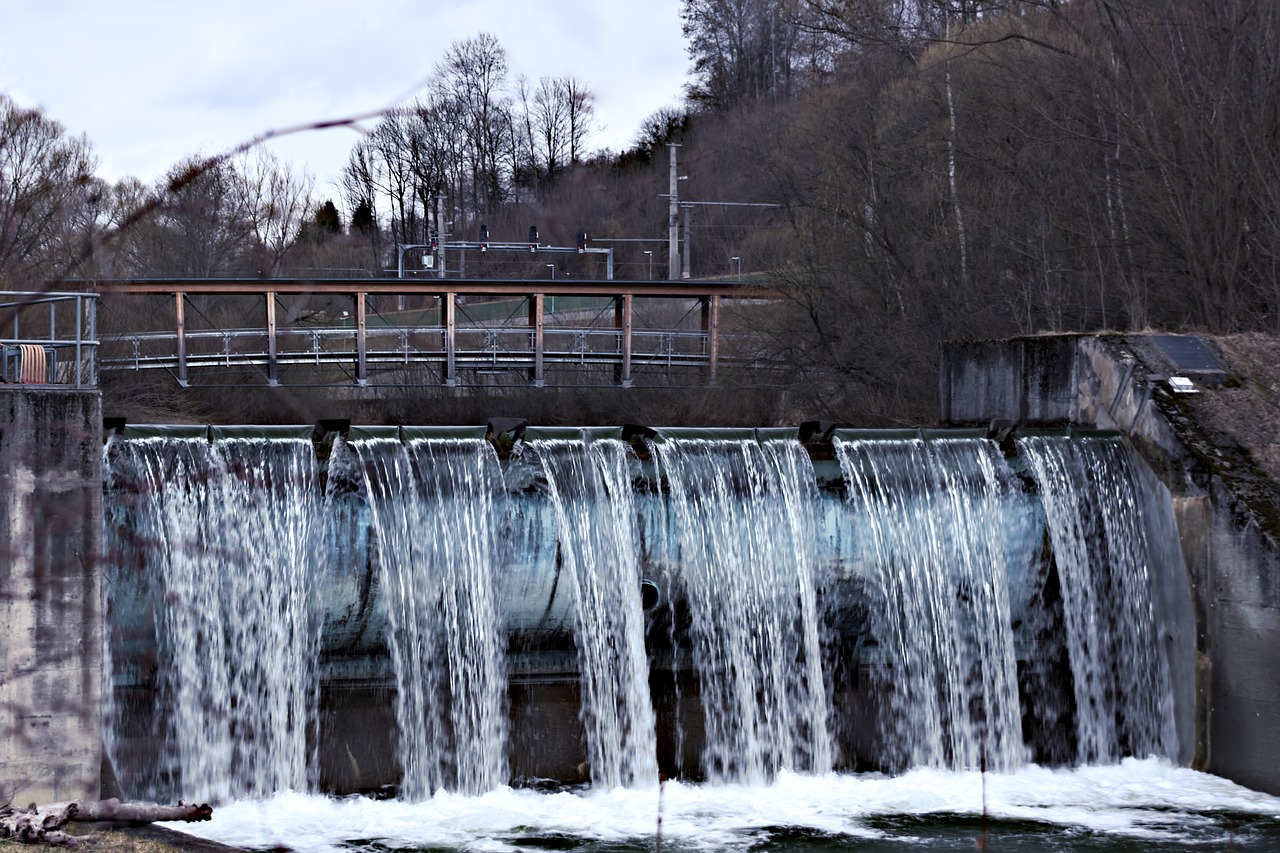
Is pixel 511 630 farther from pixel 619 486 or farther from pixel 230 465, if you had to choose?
pixel 230 465

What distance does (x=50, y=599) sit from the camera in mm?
9234

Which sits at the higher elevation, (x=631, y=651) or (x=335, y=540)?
(x=335, y=540)

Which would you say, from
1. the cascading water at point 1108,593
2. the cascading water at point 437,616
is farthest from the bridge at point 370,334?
the cascading water at point 1108,593

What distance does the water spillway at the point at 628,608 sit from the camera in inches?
410

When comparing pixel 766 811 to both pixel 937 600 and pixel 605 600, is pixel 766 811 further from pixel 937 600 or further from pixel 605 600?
pixel 937 600

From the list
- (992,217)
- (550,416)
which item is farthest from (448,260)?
(992,217)

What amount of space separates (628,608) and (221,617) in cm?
332

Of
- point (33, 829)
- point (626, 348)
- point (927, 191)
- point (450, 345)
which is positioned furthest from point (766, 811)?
point (626, 348)

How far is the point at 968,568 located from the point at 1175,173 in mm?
8139

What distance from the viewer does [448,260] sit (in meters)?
66.9

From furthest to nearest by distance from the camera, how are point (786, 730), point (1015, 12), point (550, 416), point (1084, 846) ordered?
1. point (550, 416)
2. point (1015, 12)
3. point (786, 730)
4. point (1084, 846)

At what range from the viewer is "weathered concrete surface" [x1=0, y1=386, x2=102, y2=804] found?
9.15 m

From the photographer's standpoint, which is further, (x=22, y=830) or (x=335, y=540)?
(x=335, y=540)

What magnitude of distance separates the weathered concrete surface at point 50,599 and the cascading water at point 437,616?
7.10ft
